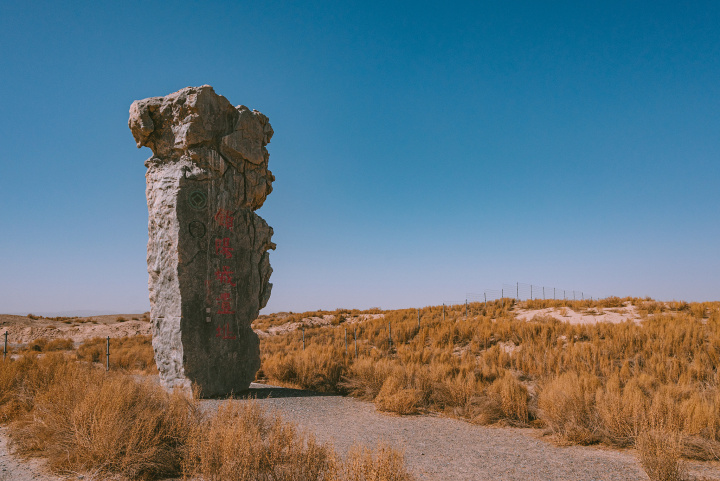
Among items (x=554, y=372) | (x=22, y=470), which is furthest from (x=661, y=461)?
(x=22, y=470)

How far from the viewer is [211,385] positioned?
8266 millimetres

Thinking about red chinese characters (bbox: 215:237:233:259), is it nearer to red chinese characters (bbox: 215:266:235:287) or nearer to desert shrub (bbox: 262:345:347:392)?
red chinese characters (bbox: 215:266:235:287)

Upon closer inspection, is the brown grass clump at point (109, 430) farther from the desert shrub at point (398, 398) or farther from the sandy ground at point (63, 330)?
the sandy ground at point (63, 330)

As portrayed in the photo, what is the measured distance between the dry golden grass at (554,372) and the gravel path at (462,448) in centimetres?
44

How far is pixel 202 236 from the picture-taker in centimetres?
839

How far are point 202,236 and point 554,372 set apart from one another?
30.5ft

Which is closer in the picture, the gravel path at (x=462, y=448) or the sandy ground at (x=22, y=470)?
the sandy ground at (x=22, y=470)

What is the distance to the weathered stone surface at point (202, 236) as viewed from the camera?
26.6ft

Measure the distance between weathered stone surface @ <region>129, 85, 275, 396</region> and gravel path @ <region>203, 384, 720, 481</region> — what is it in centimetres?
102

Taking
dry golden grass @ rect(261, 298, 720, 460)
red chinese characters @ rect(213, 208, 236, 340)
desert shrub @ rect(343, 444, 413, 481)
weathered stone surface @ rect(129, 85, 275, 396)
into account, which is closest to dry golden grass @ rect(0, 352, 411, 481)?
desert shrub @ rect(343, 444, 413, 481)

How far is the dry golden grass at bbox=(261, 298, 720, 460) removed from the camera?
6.02 m

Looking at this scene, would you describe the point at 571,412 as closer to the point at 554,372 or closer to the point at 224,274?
the point at 554,372

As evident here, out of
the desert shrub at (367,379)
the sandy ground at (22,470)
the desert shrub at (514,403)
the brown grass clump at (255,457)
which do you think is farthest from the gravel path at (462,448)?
the sandy ground at (22,470)

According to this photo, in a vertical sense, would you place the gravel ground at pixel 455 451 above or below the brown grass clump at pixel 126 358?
above
